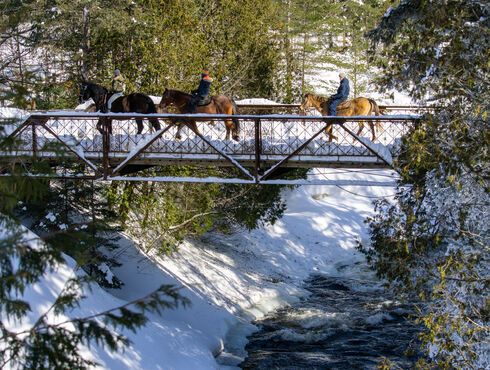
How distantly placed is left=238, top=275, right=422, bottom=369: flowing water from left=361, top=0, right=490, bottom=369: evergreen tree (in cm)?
292

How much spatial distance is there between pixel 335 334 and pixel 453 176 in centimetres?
775

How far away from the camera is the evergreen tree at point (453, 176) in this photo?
805 centimetres

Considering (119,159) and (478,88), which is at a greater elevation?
(478,88)

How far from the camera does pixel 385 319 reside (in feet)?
50.5

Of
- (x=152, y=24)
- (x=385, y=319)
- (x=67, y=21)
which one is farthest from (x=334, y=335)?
(x=67, y=21)

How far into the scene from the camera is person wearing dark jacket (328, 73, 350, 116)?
48.1ft

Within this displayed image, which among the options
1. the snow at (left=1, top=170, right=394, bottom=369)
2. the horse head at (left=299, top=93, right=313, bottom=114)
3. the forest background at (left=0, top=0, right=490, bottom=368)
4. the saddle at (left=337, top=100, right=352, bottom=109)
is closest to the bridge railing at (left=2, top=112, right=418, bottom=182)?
the snow at (left=1, top=170, right=394, bottom=369)

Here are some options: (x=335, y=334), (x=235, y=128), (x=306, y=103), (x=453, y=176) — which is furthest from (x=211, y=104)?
(x=453, y=176)

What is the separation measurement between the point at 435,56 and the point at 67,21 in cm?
1439

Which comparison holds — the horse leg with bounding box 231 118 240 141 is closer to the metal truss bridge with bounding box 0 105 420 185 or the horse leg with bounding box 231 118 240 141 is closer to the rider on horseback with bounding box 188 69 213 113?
the rider on horseback with bounding box 188 69 213 113

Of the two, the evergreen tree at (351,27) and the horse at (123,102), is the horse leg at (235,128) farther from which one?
the evergreen tree at (351,27)

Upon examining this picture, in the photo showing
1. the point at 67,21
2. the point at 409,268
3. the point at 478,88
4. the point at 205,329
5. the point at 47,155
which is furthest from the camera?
the point at 67,21

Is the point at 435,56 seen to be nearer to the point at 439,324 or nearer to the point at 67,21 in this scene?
the point at 439,324

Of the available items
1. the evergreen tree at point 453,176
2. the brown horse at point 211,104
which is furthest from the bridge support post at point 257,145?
the brown horse at point 211,104
